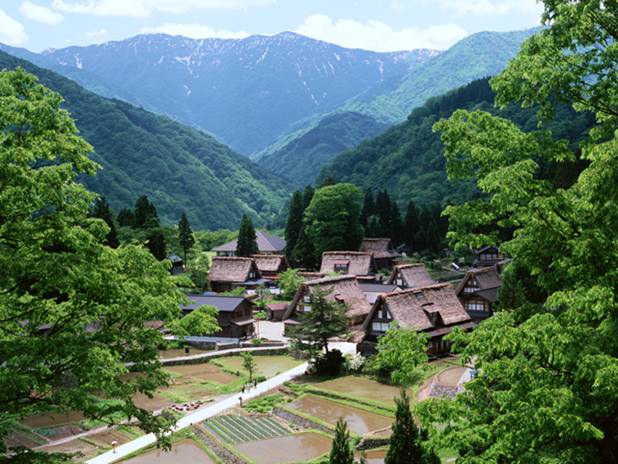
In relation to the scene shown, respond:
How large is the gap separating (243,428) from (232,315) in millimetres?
21460

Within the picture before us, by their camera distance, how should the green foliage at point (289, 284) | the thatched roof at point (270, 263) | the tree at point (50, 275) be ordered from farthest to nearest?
the thatched roof at point (270, 263)
the green foliage at point (289, 284)
the tree at point (50, 275)

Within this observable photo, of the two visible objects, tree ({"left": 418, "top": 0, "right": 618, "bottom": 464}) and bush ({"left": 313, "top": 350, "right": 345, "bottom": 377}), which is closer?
tree ({"left": 418, "top": 0, "right": 618, "bottom": 464})

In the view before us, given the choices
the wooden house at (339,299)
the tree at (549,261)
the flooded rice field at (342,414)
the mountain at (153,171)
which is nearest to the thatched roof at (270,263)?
the wooden house at (339,299)

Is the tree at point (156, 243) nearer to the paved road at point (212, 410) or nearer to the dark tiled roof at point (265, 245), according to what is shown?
the dark tiled roof at point (265, 245)

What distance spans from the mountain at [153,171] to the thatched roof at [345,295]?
3871 inches

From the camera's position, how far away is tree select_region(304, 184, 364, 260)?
237 feet

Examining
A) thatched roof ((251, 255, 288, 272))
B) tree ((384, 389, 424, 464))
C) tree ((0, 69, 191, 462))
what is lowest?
thatched roof ((251, 255, 288, 272))

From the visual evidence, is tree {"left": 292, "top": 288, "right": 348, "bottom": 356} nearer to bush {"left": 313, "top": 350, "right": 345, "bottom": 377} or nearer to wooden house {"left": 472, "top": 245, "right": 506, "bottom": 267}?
bush {"left": 313, "top": 350, "right": 345, "bottom": 377}

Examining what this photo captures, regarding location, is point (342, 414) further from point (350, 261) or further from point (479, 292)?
Result: point (350, 261)

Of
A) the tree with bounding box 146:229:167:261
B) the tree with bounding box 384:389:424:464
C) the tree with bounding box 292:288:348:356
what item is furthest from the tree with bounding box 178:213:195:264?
the tree with bounding box 384:389:424:464

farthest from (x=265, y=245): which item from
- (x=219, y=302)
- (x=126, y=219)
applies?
(x=219, y=302)

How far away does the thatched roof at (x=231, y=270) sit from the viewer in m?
66.4

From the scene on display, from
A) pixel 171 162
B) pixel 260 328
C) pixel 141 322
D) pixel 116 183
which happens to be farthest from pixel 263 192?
pixel 141 322

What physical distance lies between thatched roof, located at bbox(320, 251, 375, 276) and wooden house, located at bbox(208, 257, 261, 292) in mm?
8007
